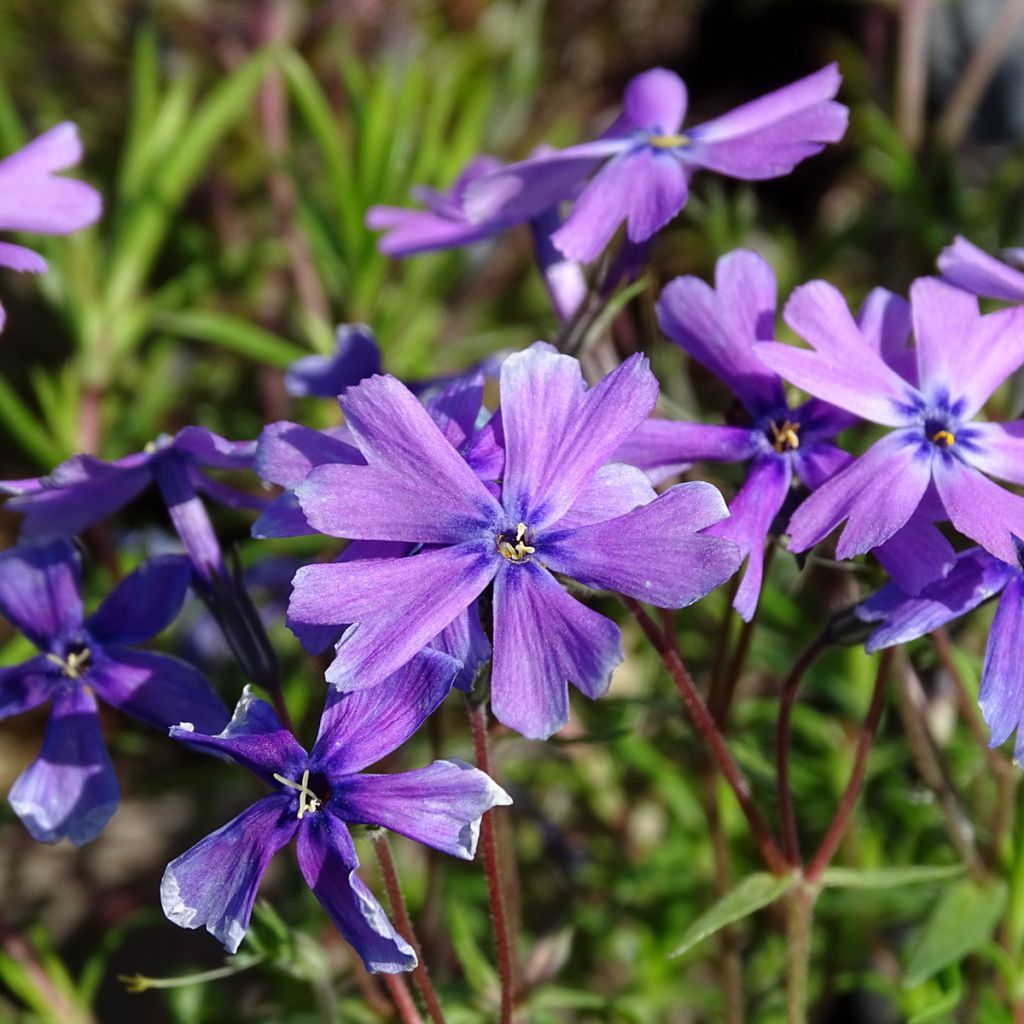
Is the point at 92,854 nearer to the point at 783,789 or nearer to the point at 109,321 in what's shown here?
the point at 109,321

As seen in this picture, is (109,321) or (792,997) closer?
(792,997)

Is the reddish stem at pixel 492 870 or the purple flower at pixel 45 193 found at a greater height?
the purple flower at pixel 45 193

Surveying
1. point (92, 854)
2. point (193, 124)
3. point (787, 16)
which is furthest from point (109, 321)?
point (787, 16)

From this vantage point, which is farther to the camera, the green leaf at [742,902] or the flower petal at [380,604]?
the green leaf at [742,902]

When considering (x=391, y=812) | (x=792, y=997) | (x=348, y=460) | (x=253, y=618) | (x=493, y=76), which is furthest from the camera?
(x=493, y=76)

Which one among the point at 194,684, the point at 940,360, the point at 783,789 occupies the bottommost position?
the point at 783,789

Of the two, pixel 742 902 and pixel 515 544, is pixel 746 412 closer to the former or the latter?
pixel 515 544

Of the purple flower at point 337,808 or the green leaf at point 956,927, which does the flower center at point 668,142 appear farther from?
the green leaf at point 956,927

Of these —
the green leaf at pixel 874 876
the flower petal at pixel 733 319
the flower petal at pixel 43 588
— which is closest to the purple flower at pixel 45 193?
the flower petal at pixel 43 588
